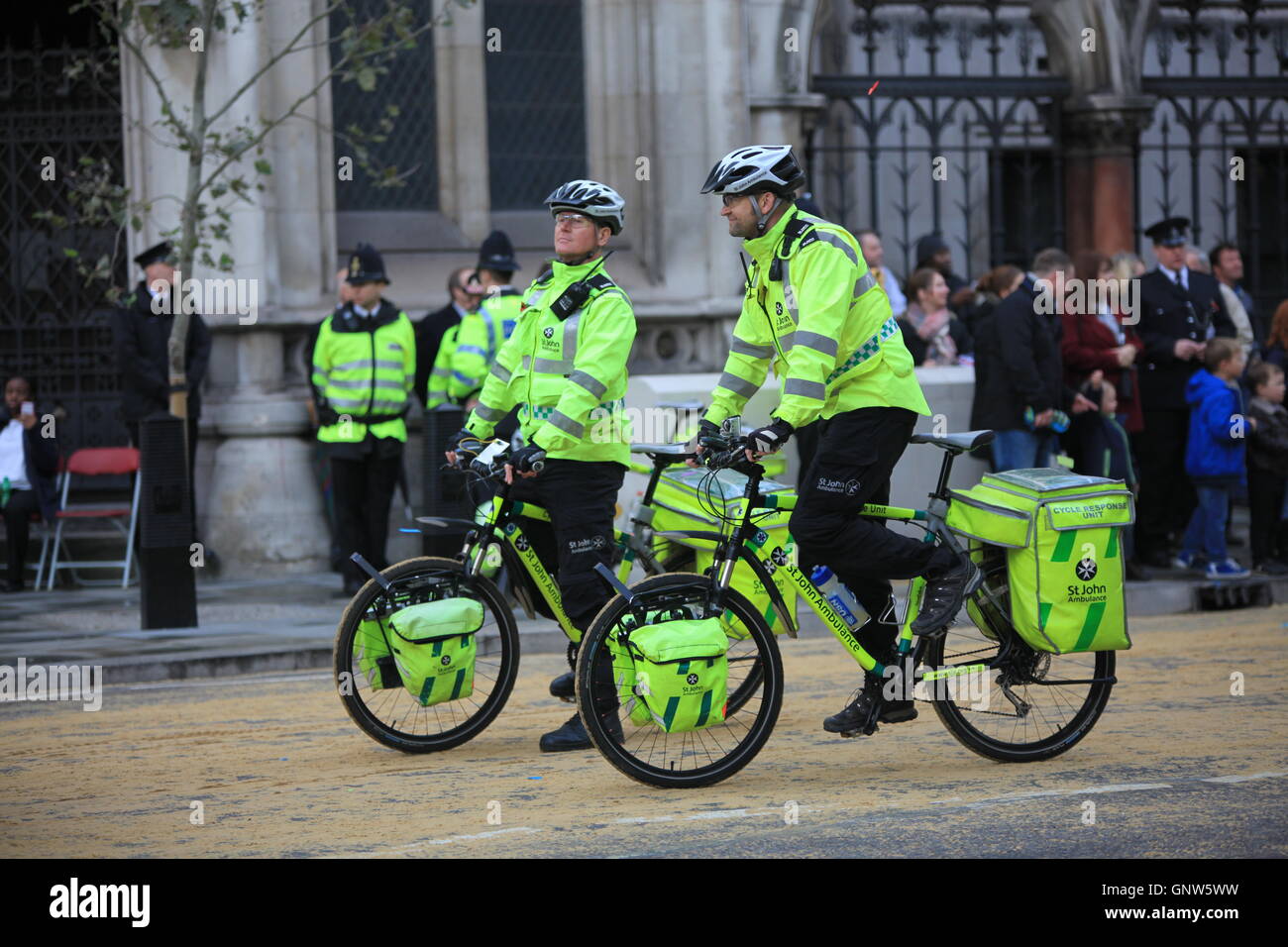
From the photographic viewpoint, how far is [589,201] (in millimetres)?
7547

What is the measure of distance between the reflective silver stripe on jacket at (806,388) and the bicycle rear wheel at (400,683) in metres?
1.55

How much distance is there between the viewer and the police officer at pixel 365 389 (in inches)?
496

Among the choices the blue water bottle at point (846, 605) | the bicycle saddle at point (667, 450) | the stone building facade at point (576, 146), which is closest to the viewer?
the blue water bottle at point (846, 605)

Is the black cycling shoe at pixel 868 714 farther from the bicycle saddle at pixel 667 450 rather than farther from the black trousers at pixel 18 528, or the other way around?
the black trousers at pixel 18 528

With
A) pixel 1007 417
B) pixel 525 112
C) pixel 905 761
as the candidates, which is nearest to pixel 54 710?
pixel 905 761

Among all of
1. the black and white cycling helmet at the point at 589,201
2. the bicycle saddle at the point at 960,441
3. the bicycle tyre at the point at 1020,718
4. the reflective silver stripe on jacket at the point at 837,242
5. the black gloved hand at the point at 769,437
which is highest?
the black and white cycling helmet at the point at 589,201

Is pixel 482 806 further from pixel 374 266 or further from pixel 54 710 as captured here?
pixel 374 266

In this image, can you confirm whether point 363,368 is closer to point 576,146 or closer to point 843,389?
point 576,146

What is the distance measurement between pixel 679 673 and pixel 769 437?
33.1 inches

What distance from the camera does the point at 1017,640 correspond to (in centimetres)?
725

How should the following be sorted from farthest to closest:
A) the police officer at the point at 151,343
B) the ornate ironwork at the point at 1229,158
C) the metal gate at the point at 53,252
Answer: the ornate ironwork at the point at 1229,158 → the metal gate at the point at 53,252 → the police officer at the point at 151,343

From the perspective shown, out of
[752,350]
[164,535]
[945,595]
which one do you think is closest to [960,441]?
[945,595]

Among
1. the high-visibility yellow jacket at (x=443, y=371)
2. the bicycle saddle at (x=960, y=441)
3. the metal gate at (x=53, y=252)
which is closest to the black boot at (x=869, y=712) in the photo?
the bicycle saddle at (x=960, y=441)

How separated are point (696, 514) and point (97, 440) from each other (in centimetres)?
849
